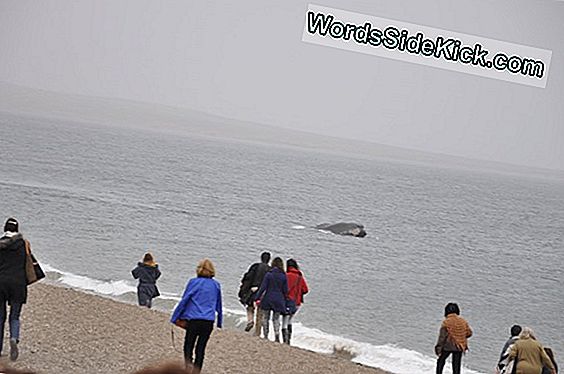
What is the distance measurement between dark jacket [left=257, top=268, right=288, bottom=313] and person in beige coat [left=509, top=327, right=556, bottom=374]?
279cm

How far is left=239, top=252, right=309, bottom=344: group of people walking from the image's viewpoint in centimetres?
926

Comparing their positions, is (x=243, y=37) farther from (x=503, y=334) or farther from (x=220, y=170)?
(x=503, y=334)

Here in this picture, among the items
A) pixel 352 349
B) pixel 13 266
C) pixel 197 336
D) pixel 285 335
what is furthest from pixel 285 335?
pixel 352 349

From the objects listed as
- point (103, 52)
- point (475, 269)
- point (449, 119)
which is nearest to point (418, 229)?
point (449, 119)

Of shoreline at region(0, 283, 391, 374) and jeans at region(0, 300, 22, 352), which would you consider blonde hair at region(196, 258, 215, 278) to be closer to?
jeans at region(0, 300, 22, 352)

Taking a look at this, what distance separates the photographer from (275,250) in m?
38.5

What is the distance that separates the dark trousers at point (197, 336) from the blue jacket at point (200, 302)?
71 millimetres

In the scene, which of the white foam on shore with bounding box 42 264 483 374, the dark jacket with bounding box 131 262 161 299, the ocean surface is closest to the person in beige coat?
the dark jacket with bounding box 131 262 161 299

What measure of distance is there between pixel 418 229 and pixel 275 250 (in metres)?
13.7

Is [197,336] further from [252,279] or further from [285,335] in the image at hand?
[285,335]

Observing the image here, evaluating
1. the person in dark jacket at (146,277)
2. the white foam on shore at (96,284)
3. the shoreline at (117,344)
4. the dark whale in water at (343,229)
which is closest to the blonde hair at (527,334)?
the shoreline at (117,344)

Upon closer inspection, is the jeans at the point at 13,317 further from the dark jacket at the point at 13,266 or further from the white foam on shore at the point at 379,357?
the white foam on shore at the point at 379,357

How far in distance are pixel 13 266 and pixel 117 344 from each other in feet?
8.07

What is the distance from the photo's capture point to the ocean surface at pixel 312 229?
2741 centimetres
